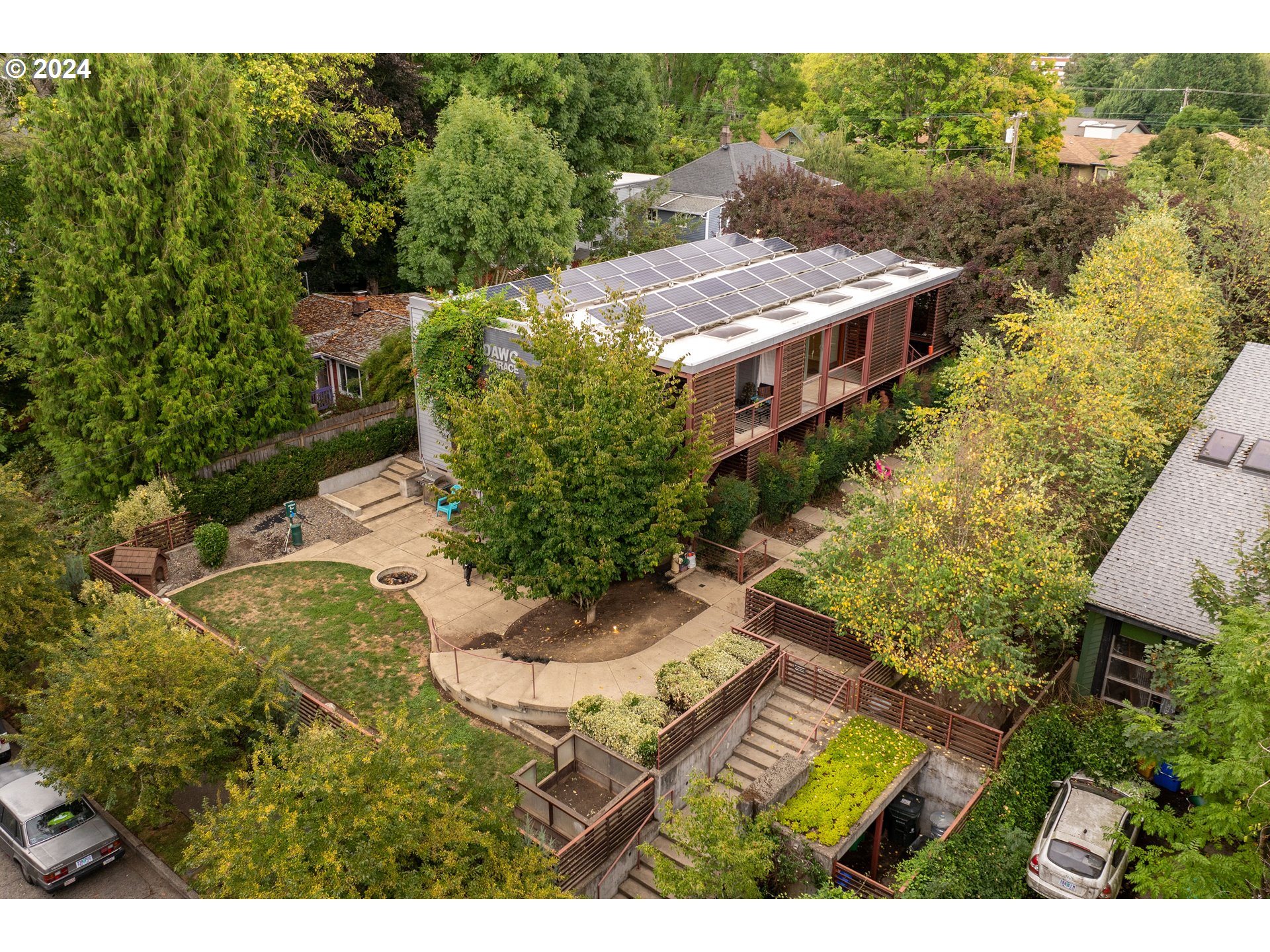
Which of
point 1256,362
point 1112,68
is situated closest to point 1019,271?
point 1256,362

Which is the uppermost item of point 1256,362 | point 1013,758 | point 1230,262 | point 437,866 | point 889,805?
point 1230,262

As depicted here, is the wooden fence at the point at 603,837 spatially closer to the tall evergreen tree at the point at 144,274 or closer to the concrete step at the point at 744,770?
the concrete step at the point at 744,770

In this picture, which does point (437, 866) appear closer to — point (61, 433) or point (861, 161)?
point (61, 433)

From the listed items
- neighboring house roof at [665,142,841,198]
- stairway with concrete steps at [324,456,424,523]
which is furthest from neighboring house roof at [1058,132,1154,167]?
stairway with concrete steps at [324,456,424,523]

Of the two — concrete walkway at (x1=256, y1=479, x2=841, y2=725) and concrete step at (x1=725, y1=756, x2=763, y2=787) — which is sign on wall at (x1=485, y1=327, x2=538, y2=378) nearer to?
concrete walkway at (x1=256, y1=479, x2=841, y2=725)

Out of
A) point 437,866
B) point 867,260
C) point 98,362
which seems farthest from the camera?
point 867,260

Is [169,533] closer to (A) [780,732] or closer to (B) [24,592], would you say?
(B) [24,592]
